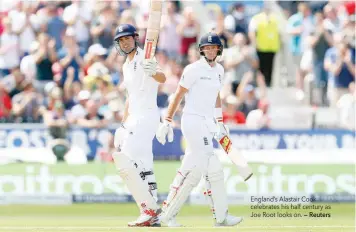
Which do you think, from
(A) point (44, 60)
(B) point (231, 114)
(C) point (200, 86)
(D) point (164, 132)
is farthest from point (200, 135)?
(A) point (44, 60)

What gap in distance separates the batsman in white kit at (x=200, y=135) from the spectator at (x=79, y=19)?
9434 millimetres

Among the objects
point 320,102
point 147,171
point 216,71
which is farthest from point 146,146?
point 320,102

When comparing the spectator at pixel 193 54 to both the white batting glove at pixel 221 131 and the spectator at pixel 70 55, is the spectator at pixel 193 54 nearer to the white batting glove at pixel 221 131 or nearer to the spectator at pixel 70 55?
the spectator at pixel 70 55

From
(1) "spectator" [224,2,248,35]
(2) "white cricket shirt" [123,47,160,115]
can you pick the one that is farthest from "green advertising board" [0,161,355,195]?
(1) "spectator" [224,2,248,35]

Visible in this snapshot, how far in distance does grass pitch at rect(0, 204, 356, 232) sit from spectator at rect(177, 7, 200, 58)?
5511 mm

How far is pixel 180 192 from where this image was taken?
14.1 m

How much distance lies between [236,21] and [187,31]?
111 centimetres

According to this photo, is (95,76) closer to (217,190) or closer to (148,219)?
(217,190)

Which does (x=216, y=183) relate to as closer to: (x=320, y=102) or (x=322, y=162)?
(x=322, y=162)

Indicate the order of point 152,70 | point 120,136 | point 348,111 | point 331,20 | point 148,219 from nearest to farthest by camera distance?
point 152,70 < point 148,219 < point 120,136 < point 348,111 < point 331,20

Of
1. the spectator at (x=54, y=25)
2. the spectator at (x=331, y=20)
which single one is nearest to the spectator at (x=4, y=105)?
the spectator at (x=54, y=25)

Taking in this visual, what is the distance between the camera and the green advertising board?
18.6 m

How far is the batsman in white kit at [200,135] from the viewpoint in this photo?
554 inches

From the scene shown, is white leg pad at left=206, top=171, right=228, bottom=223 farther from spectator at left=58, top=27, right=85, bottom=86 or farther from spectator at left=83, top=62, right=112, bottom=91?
spectator at left=58, top=27, right=85, bottom=86
